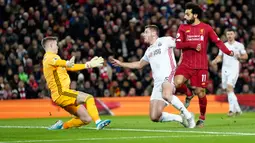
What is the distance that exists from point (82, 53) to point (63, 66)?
1335 cm

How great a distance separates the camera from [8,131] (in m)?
16.7

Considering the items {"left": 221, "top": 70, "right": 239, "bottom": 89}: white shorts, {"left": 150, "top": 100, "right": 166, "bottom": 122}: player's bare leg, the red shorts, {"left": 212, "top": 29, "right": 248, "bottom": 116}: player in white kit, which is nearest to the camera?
{"left": 150, "top": 100, "right": 166, "bottom": 122}: player's bare leg

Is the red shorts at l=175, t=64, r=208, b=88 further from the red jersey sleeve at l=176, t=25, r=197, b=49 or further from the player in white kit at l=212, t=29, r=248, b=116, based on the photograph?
the player in white kit at l=212, t=29, r=248, b=116

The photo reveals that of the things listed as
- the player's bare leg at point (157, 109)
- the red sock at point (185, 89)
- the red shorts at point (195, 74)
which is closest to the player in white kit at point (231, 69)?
the red sock at point (185, 89)

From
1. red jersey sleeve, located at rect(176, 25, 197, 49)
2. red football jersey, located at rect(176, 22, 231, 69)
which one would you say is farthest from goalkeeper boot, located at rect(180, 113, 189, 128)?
red jersey sleeve, located at rect(176, 25, 197, 49)

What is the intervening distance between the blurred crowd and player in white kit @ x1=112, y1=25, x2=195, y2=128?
11.1 metres

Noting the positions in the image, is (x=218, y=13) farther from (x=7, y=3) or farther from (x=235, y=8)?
(x=7, y=3)

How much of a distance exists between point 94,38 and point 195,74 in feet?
44.4

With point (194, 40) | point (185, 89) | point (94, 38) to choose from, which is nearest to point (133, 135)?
point (194, 40)

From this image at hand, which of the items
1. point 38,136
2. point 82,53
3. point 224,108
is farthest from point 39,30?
point 38,136

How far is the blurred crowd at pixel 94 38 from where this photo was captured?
1125 inches

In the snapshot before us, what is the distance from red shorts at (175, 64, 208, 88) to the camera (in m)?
17.9

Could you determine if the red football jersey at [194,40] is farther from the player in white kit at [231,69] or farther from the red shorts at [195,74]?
the player in white kit at [231,69]

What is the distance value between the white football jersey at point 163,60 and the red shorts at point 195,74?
0.74 meters
